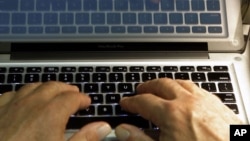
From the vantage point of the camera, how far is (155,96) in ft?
2.24

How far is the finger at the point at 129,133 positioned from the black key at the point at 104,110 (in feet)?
0.15

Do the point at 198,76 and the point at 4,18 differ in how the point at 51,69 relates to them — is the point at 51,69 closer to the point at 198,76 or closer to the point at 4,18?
the point at 4,18

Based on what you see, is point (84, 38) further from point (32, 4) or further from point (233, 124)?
point (233, 124)

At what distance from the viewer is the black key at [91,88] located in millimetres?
734

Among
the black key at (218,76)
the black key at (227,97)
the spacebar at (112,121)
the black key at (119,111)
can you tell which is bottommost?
the spacebar at (112,121)

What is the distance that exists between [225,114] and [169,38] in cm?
21

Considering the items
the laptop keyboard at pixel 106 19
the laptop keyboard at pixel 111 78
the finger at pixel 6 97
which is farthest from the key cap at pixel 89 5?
the finger at pixel 6 97

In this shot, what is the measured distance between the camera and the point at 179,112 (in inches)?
25.3

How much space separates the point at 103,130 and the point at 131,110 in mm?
66

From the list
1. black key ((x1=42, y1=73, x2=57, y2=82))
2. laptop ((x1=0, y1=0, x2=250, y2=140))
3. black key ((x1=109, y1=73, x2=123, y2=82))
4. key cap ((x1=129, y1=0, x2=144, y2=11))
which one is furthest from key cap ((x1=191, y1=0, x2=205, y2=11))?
black key ((x1=42, y1=73, x2=57, y2=82))

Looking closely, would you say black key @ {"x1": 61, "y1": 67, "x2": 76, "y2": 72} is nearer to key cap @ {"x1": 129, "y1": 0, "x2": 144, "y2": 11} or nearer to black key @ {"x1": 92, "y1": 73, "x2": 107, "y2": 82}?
black key @ {"x1": 92, "y1": 73, "x2": 107, "y2": 82}

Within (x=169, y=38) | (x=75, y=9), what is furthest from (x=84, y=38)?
(x=169, y=38)

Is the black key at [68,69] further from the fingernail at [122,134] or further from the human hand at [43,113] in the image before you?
the fingernail at [122,134]

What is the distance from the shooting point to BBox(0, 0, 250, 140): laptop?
0.77 meters
